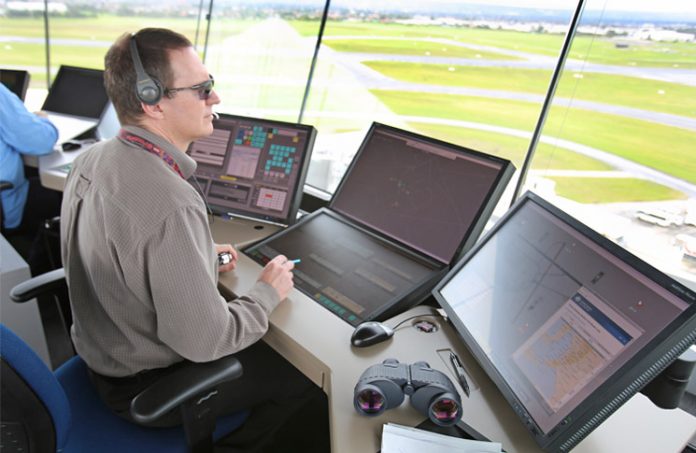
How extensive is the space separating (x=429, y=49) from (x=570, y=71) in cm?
146

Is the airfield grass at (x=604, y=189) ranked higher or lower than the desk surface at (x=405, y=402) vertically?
higher

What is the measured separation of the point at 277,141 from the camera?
1913 mm

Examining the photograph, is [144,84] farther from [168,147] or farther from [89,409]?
[89,409]

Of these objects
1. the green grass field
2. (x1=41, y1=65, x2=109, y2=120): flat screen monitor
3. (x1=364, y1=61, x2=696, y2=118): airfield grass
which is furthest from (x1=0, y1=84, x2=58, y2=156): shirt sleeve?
(x1=364, y1=61, x2=696, y2=118): airfield grass

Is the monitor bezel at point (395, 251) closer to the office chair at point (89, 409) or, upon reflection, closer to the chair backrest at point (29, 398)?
the office chair at point (89, 409)

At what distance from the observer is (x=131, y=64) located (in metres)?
1.21

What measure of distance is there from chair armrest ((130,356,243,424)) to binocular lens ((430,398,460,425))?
483mm

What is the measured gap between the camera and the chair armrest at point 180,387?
1024 millimetres

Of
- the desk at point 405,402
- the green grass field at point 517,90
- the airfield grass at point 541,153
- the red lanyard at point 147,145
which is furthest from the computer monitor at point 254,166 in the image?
the red lanyard at point 147,145

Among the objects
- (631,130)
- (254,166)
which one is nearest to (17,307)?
(254,166)

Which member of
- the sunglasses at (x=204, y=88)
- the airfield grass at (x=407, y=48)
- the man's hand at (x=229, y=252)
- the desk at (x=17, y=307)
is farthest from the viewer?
the airfield grass at (x=407, y=48)

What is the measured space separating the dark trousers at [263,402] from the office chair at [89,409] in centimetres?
4

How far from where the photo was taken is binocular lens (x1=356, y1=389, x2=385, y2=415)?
1.00m

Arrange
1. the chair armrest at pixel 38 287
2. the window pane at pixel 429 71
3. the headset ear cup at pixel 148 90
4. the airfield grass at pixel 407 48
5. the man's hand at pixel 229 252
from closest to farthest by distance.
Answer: the headset ear cup at pixel 148 90 → the chair armrest at pixel 38 287 → the man's hand at pixel 229 252 → the window pane at pixel 429 71 → the airfield grass at pixel 407 48
